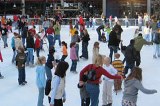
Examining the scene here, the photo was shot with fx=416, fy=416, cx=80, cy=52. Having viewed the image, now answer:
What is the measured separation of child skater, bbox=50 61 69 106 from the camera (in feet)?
25.3

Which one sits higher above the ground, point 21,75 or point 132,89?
point 132,89

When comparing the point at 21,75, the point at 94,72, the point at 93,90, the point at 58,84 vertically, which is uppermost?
the point at 94,72

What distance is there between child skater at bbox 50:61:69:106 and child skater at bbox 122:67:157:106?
117 cm

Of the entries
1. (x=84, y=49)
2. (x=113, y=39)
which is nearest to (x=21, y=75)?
(x=113, y=39)

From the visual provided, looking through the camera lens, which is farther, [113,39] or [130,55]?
[113,39]

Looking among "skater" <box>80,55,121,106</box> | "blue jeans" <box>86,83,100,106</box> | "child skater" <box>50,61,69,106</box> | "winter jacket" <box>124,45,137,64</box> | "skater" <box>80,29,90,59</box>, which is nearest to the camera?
"child skater" <box>50,61,69,106</box>

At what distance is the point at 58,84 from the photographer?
7777 mm

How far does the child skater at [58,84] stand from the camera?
772 centimetres

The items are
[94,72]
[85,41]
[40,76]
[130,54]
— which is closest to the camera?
[94,72]

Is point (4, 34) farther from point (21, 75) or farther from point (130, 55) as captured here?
point (130, 55)

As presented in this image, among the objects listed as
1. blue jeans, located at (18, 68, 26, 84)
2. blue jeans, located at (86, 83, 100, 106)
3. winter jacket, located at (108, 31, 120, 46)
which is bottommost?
blue jeans, located at (18, 68, 26, 84)

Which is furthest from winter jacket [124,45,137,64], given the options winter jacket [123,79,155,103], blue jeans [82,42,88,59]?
winter jacket [123,79,155,103]

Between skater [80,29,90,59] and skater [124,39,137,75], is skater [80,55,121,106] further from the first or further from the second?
skater [80,29,90,59]

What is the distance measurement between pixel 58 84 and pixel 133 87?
1.40 metres
